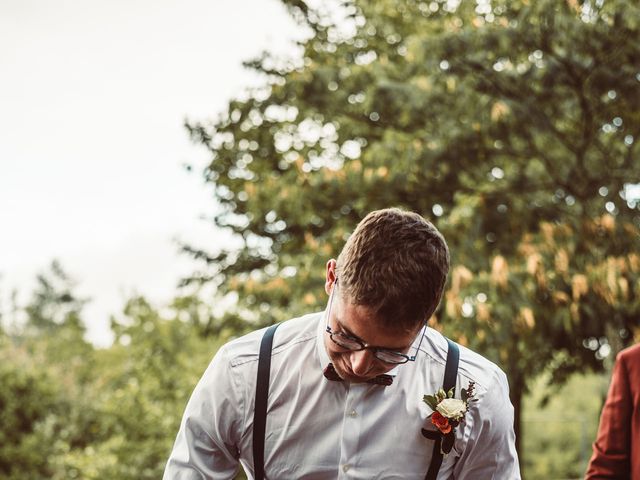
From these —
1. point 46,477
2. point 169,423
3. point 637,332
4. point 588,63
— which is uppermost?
point 588,63

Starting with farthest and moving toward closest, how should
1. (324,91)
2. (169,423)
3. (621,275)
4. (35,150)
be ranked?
(35,150) → (169,423) → (324,91) → (621,275)

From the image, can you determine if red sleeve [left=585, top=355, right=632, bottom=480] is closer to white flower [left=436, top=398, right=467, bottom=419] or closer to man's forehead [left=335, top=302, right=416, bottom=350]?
white flower [left=436, top=398, right=467, bottom=419]

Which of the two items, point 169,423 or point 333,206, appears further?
point 169,423

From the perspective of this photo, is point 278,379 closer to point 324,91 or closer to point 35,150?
point 324,91

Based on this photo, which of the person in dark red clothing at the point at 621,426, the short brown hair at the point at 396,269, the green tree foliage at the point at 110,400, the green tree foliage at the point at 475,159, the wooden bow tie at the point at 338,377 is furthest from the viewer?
the green tree foliage at the point at 110,400

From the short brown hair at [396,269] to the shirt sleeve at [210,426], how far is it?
40cm

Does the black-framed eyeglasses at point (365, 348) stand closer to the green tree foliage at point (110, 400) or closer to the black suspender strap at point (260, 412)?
the black suspender strap at point (260, 412)

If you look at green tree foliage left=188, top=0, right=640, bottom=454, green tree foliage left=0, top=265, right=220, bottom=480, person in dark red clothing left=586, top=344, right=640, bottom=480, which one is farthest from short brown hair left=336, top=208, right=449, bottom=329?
green tree foliage left=0, top=265, right=220, bottom=480

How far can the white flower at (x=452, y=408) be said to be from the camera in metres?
1.83

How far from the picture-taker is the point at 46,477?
1349 centimetres

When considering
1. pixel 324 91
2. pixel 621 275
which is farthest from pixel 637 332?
pixel 324 91

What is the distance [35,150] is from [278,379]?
146 ft

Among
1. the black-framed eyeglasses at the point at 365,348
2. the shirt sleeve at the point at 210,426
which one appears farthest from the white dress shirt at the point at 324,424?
the black-framed eyeglasses at the point at 365,348

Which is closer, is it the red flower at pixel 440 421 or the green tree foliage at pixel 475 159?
the red flower at pixel 440 421
